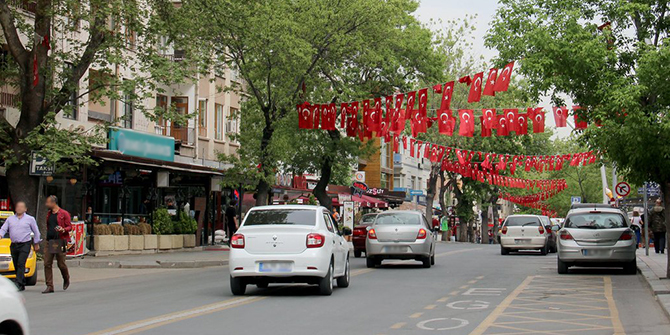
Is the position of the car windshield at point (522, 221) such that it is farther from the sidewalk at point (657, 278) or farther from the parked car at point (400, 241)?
the parked car at point (400, 241)

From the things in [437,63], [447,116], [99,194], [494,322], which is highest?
[437,63]

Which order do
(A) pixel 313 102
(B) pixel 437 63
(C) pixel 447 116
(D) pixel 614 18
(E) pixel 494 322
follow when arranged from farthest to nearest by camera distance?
(B) pixel 437 63, (A) pixel 313 102, (C) pixel 447 116, (D) pixel 614 18, (E) pixel 494 322

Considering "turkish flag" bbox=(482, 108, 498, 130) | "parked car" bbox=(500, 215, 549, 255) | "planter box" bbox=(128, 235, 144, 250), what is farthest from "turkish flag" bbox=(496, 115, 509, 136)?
"planter box" bbox=(128, 235, 144, 250)

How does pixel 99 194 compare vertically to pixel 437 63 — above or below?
below

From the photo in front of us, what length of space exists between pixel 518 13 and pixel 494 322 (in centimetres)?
1076

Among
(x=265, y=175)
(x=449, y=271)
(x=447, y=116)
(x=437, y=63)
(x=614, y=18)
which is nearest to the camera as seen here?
(x=614, y=18)

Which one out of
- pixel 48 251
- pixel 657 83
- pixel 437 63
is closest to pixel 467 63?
pixel 437 63

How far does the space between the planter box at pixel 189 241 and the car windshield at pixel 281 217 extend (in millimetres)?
20332

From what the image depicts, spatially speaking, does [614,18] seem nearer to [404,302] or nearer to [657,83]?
[657,83]

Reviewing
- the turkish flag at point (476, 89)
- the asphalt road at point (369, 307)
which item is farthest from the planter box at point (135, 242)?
the turkish flag at point (476, 89)

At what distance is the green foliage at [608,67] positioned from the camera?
18531mm

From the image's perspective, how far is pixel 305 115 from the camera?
34.2 meters

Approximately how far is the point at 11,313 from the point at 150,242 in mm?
27518

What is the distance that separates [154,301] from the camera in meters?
15.4
